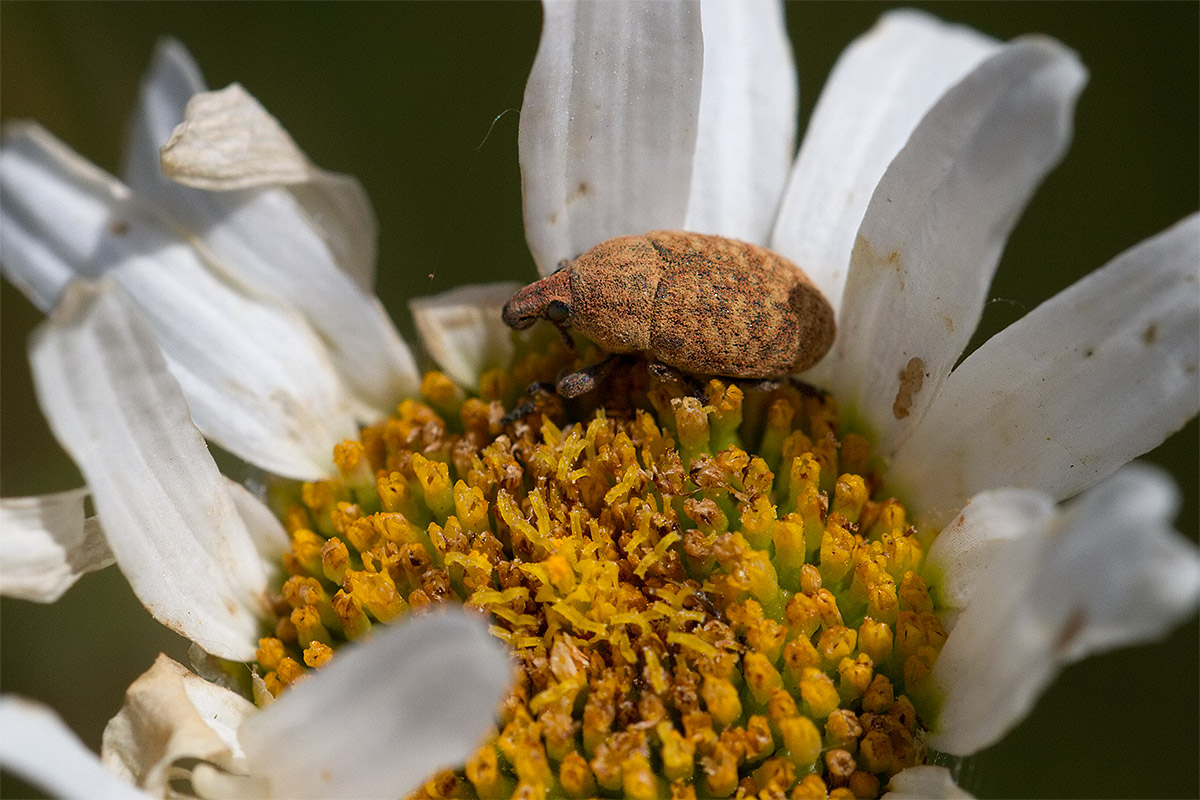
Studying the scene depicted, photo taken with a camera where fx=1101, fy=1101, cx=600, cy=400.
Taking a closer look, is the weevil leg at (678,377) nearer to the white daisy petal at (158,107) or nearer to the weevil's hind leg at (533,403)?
the weevil's hind leg at (533,403)

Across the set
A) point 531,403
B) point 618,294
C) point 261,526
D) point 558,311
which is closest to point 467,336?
point 531,403

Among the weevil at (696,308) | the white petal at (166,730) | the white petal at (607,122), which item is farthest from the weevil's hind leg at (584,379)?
the white petal at (166,730)

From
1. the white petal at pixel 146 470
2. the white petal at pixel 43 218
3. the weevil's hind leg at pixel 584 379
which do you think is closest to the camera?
the white petal at pixel 146 470

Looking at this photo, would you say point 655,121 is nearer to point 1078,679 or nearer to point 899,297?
point 899,297

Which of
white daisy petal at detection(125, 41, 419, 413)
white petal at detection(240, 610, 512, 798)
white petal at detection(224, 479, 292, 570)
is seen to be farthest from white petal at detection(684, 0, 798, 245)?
white petal at detection(240, 610, 512, 798)

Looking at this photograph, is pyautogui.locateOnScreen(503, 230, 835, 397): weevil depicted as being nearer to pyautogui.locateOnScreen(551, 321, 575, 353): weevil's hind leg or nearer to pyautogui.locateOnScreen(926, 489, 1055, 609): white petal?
pyautogui.locateOnScreen(551, 321, 575, 353): weevil's hind leg

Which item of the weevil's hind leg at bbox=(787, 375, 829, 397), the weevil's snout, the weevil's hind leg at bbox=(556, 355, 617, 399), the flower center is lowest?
the flower center
